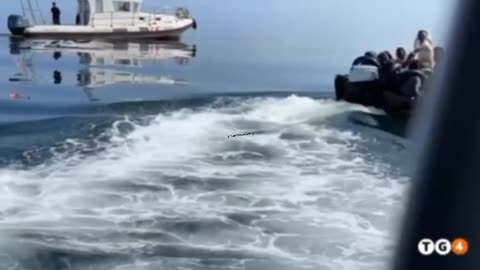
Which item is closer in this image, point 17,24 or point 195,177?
point 195,177

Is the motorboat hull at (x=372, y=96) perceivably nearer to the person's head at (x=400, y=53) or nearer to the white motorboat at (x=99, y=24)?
the person's head at (x=400, y=53)

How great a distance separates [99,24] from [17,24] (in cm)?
258

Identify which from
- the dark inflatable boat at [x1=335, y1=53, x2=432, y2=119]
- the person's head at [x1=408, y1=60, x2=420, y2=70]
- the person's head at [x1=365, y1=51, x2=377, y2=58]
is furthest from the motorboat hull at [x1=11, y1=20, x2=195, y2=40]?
the person's head at [x1=408, y1=60, x2=420, y2=70]

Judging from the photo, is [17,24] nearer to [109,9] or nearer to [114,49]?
[109,9]

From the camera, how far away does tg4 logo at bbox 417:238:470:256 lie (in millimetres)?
804

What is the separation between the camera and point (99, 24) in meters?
18.6

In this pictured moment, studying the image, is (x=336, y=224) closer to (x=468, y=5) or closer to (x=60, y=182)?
(x=60, y=182)

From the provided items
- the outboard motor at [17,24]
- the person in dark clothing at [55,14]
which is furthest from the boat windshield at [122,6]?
the outboard motor at [17,24]

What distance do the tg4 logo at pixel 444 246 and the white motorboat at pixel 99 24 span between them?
60.1ft

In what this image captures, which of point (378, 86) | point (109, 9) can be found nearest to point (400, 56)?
point (378, 86)

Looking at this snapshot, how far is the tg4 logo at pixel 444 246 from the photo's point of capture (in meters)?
0.80

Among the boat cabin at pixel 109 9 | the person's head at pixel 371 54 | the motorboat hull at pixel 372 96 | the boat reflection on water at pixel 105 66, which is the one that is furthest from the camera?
the boat cabin at pixel 109 9

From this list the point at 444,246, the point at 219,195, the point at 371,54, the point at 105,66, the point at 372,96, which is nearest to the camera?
the point at 444,246

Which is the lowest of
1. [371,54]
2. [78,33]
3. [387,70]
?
[78,33]
